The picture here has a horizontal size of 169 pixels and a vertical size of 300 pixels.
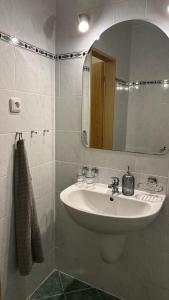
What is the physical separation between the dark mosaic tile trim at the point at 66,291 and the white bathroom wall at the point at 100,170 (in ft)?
0.17

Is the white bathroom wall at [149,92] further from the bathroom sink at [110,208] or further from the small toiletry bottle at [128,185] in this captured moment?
the bathroom sink at [110,208]

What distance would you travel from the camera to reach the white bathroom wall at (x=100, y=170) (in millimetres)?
1409

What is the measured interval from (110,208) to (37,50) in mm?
1155

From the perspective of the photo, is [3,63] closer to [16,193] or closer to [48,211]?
[16,193]

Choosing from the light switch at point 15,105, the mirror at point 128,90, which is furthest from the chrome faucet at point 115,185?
the light switch at point 15,105

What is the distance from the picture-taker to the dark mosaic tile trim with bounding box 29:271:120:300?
167 centimetres

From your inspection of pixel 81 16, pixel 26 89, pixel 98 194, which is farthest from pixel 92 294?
pixel 81 16

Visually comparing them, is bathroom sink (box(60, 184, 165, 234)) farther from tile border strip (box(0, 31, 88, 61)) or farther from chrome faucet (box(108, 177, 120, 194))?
tile border strip (box(0, 31, 88, 61))

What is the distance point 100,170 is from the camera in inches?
63.4

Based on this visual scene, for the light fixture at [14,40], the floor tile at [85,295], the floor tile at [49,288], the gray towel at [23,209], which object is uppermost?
the light fixture at [14,40]

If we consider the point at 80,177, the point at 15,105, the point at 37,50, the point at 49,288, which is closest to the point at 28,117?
the point at 15,105

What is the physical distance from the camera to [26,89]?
1416mm

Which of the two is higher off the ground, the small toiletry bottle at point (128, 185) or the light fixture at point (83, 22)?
the light fixture at point (83, 22)

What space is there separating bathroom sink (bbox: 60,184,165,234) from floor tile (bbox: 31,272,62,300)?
775 millimetres
